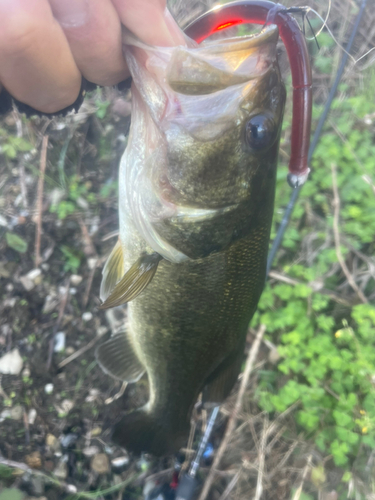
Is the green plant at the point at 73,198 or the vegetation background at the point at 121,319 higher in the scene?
the green plant at the point at 73,198

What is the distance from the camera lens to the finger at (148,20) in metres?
0.84

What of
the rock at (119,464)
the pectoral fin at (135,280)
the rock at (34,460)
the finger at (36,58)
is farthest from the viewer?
the rock at (119,464)

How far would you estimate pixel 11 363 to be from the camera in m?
2.12

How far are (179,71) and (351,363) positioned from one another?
2.16 meters

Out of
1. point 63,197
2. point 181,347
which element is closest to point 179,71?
point 181,347

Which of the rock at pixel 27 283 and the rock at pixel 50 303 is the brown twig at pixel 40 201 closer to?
the rock at pixel 27 283

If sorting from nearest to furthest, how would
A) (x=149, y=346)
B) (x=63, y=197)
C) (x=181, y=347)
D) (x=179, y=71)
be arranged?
(x=179, y=71)
(x=181, y=347)
(x=149, y=346)
(x=63, y=197)

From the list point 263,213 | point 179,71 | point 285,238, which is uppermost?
point 179,71

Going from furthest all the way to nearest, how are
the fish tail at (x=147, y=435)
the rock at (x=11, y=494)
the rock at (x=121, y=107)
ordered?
the rock at (x=121, y=107) → the rock at (x=11, y=494) → the fish tail at (x=147, y=435)

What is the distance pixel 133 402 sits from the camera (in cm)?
222

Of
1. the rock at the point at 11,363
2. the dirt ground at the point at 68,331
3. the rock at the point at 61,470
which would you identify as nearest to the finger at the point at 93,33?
the dirt ground at the point at 68,331

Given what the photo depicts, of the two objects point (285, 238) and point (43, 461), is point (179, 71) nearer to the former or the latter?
point (285, 238)

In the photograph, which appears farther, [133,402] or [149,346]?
[133,402]

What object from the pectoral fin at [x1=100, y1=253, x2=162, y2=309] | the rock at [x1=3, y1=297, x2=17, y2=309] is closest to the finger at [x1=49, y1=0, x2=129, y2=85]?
the pectoral fin at [x1=100, y1=253, x2=162, y2=309]
